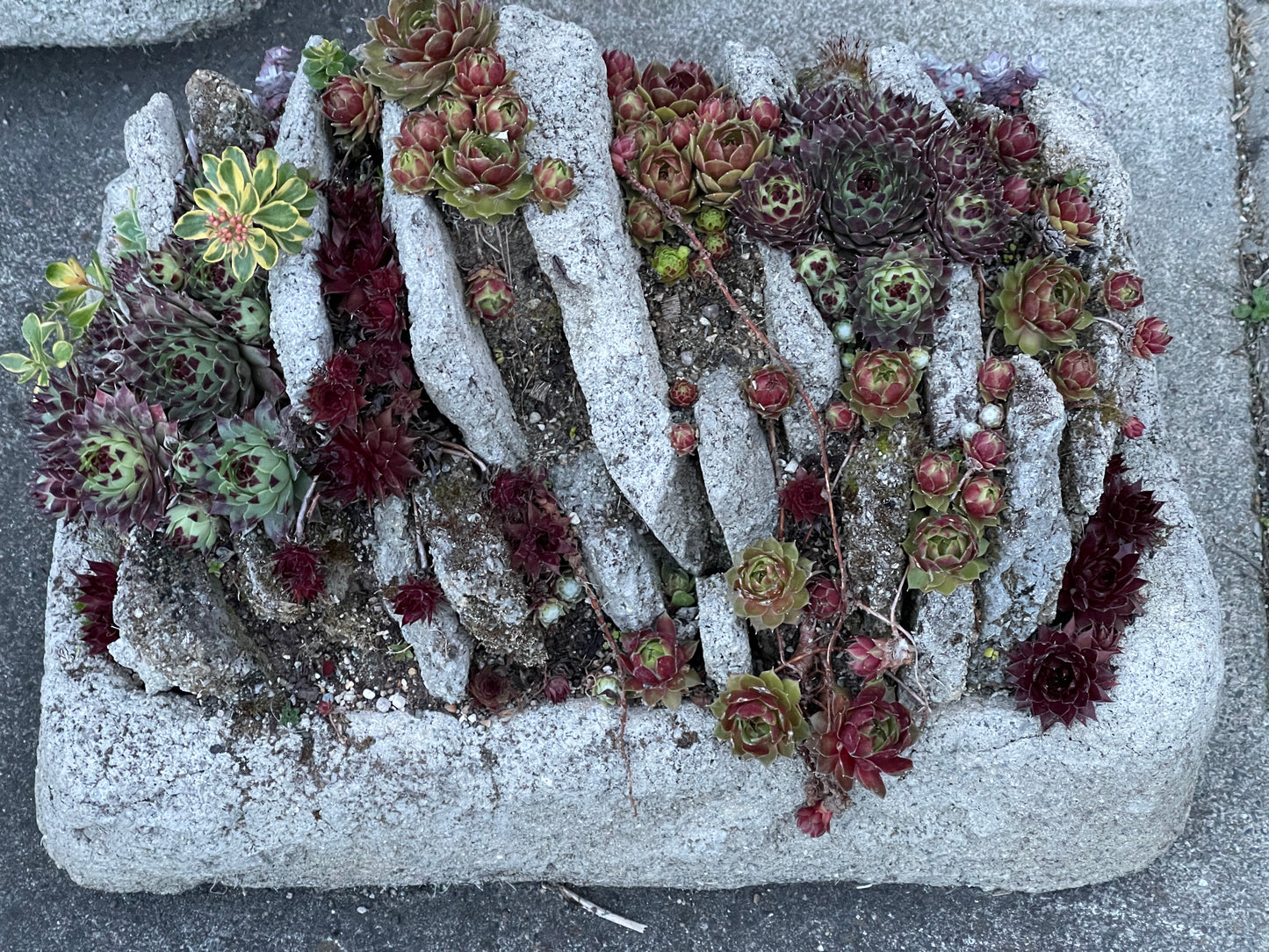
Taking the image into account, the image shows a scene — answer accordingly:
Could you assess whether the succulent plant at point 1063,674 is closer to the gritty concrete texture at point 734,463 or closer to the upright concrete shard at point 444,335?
the gritty concrete texture at point 734,463

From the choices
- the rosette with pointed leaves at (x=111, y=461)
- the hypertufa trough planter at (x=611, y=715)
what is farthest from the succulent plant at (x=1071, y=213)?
the rosette with pointed leaves at (x=111, y=461)

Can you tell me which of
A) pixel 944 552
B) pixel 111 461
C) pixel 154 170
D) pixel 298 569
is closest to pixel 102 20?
pixel 154 170

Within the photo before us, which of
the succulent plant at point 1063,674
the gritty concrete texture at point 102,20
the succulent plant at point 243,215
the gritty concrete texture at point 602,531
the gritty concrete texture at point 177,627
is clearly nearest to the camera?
the succulent plant at point 243,215

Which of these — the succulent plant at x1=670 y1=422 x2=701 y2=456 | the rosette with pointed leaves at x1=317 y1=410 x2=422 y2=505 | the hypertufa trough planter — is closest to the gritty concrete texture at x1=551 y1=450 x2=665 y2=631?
the hypertufa trough planter

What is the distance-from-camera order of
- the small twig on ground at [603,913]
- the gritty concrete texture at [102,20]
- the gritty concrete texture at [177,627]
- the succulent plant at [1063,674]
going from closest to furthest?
the succulent plant at [1063,674]
the gritty concrete texture at [177,627]
the small twig on ground at [603,913]
the gritty concrete texture at [102,20]

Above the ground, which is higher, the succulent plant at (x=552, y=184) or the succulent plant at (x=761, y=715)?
the succulent plant at (x=552, y=184)

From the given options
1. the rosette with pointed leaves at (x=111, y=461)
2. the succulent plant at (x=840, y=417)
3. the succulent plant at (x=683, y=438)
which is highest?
the succulent plant at (x=840, y=417)

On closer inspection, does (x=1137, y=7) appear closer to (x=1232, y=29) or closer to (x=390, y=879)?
(x=1232, y=29)
